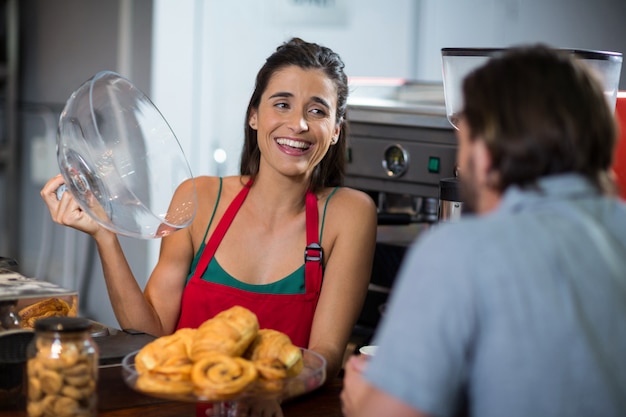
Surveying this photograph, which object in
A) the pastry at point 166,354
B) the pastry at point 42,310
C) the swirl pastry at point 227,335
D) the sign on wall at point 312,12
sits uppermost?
the sign on wall at point 312,12

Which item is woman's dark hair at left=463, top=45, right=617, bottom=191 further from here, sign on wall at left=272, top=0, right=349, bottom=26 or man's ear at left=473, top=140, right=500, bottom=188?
sign on wall at left=272, top=0, right=349, bottom=26

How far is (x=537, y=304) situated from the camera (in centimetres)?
79

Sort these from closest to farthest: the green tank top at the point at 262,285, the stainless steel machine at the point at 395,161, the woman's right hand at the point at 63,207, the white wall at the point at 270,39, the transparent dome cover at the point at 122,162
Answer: the transparent dome cover at the point at 122,162 < the woman's right hand at the point at 63,207 < the green tank top at the point at 262,285 < the stainless steel machine at the point at 395,161 < the white wall at the point at 270,39

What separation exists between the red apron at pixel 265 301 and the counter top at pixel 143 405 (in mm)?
444

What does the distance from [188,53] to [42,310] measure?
7.10 feet

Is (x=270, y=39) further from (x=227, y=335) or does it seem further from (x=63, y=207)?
(x=227, y=335)

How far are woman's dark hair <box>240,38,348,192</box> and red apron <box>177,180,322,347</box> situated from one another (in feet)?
0.64

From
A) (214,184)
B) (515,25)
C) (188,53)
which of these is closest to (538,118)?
(214,184)

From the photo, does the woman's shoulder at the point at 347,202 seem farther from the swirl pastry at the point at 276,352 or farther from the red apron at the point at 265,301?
the swirl pastry at the point at 276,352

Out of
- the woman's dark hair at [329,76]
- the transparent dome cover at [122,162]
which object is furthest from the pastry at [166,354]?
the woman's dark hair at [329,76]

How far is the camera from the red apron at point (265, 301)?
6.05 feet

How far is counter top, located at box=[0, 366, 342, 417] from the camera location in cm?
126

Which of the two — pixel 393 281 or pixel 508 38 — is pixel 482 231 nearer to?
pixel 393 281

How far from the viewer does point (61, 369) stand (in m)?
1.10
